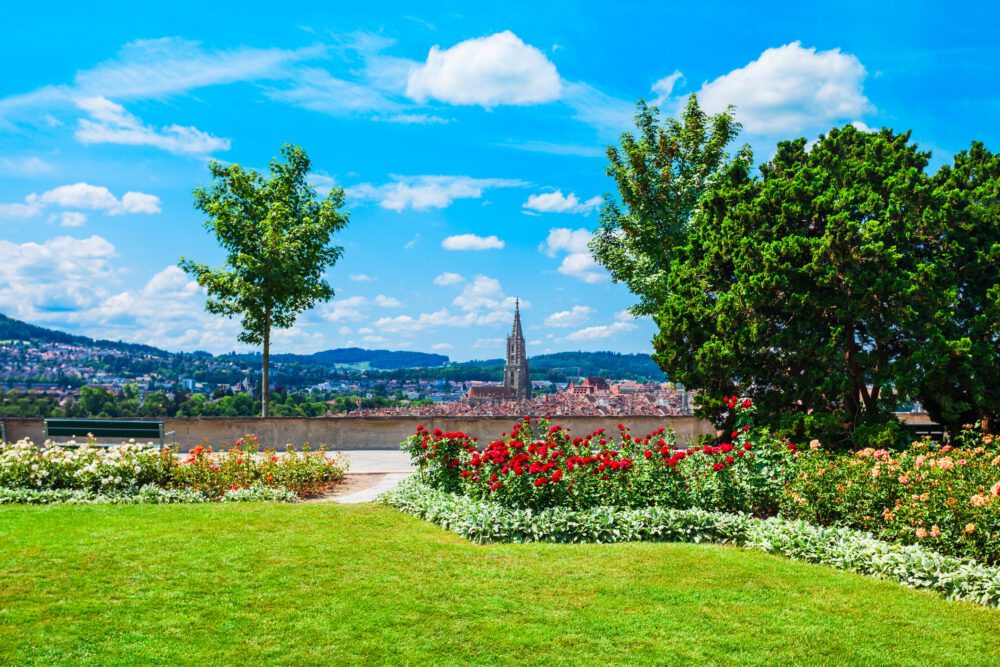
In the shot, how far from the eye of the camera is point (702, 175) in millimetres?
21750

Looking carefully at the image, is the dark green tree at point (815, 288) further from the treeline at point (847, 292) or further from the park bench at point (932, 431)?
the park bench at point (932, 431)

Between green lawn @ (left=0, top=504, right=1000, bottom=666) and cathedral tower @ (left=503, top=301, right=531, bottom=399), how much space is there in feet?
297

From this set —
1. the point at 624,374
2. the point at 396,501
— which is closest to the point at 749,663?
the point at 396,501

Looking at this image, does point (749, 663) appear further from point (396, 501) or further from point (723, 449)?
point (396, 501)

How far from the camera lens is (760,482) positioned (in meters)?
8.98

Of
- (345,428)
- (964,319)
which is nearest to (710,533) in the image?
(964,319)

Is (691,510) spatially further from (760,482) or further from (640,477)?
(760,482)

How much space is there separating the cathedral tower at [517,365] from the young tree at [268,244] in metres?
76.7

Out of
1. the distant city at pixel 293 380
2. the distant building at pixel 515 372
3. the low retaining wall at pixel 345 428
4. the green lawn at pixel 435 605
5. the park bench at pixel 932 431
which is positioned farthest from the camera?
the distant building at pixel 515 372

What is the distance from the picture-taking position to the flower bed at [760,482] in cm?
736

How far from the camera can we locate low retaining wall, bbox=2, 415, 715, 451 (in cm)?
1758

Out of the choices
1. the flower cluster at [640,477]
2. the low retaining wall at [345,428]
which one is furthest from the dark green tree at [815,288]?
the flower cluster at [640,477]

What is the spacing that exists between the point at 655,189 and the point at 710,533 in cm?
1524

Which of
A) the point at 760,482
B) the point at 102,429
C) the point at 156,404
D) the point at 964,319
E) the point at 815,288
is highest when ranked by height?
the point at 815,288
